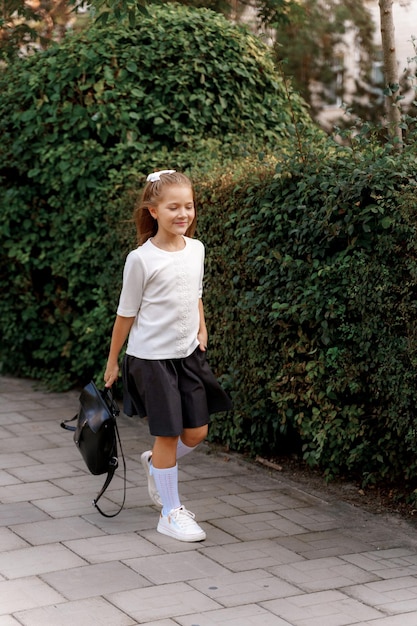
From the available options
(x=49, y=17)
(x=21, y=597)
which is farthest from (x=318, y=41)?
(x=21, y=597)

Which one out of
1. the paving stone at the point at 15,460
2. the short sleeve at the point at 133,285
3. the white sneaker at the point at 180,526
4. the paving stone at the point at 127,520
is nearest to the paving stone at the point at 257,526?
the white sneaker at the point at 180,526

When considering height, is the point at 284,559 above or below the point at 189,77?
below

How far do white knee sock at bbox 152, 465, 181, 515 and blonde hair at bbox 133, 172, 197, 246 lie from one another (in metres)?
1.13

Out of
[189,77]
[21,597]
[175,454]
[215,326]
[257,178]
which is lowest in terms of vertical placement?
[21,597]

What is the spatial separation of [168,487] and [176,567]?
55cm

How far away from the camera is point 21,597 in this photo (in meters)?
4.09

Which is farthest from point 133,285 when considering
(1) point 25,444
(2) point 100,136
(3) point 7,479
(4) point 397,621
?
(2) point 100,136

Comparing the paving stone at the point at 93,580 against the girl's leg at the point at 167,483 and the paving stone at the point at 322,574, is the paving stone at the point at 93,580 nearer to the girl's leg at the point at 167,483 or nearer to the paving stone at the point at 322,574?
the girl's leg at the point at 167,483

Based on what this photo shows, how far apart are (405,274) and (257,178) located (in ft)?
4.42

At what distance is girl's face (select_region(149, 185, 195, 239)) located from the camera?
4832 millimetres

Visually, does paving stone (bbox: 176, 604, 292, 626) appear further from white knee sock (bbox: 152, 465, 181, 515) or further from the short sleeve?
the short sleeve

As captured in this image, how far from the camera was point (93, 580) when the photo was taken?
4.29m

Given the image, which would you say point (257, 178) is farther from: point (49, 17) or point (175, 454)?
point (49, 17)

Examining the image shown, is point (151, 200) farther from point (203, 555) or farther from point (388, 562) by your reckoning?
point (388, 562)
